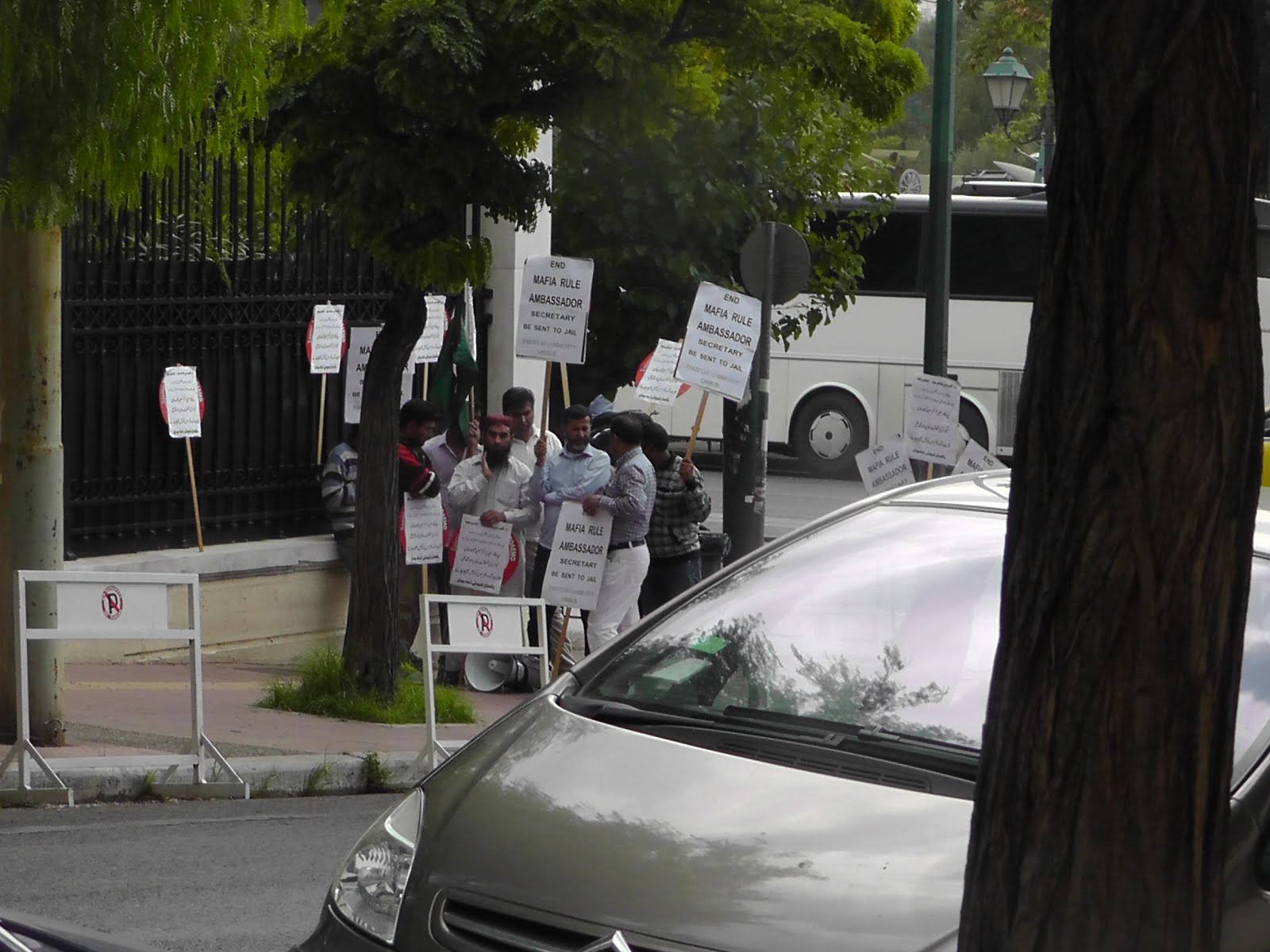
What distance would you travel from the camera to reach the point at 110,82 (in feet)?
25.8

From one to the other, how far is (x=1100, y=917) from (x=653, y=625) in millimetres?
2026

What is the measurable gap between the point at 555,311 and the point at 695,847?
27.3 ft

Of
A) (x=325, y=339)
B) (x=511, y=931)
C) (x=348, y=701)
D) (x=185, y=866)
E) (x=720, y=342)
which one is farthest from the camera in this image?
(x=325, y=339)

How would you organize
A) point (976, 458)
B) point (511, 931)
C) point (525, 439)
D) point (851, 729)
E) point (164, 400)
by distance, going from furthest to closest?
point (525, 439) → point (976, 458) → point (164, 400) → point (851, 729) → point (511, 931)

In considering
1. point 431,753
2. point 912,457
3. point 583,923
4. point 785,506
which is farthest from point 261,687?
point 785,506

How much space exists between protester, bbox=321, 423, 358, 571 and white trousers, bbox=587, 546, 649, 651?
207 centimetres

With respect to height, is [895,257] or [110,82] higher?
[110,82]

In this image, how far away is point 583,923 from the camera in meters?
3.44

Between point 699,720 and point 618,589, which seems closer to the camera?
point 699,720

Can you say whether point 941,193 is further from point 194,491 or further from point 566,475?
point 194,491

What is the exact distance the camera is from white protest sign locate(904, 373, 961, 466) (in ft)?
41.2

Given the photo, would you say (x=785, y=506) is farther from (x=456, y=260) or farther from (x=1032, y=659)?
(x=1032, y=659)

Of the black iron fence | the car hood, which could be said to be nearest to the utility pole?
the black iron fence

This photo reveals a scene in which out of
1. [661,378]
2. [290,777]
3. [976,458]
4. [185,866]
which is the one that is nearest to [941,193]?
[661,378]
